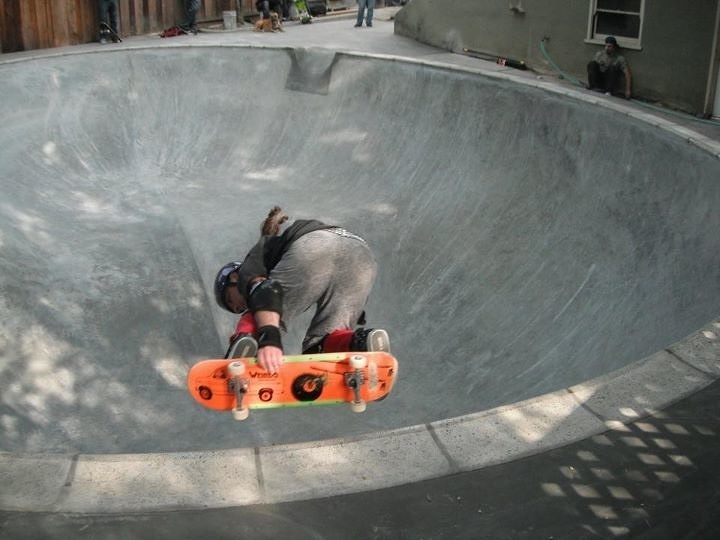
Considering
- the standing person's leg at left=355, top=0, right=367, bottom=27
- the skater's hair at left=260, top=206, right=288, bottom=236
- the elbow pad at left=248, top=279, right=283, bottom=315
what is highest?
the standing person's leg at left=355, top=0, right=367, bottom=27

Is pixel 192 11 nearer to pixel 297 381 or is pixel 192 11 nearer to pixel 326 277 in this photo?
pixel 326 277

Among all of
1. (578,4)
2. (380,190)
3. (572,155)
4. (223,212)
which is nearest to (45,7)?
(223,212)

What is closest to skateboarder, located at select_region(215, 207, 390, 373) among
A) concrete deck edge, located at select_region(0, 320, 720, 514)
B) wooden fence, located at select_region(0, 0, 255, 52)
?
concrete deck edge, located at select_region(0, 320, 720, 514)

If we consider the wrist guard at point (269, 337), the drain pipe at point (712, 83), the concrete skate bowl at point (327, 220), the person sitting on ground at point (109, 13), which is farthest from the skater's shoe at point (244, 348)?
the person sitting on ground at point (109, 13)

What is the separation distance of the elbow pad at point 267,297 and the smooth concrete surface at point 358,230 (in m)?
1.04

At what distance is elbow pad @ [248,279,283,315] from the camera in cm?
510

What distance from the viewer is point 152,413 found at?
294 inches

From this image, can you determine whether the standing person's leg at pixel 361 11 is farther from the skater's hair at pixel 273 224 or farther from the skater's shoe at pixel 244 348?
the skater's shoe at pixel 244 348

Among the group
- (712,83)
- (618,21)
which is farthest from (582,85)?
(712,83)

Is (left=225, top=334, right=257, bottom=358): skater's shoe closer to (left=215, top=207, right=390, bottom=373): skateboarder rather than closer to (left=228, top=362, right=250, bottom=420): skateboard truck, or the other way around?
(left=215, top=207, right=390, bottom=373): skateboarder

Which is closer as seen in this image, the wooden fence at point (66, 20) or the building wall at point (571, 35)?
the building wall at point (571, 35)

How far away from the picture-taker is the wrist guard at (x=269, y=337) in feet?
16.0

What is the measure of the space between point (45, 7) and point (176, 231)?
784 centimetres

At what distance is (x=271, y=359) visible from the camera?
477cm
